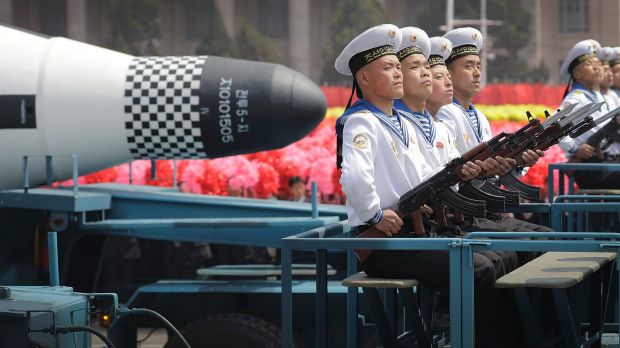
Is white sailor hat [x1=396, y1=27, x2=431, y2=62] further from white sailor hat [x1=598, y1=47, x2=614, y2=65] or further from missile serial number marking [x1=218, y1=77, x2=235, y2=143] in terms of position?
white sailor hat [x1=598, y1=47, x2=614, y2=65]

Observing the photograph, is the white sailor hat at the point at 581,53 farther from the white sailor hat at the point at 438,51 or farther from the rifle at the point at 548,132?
the rifle at the point at 548,132

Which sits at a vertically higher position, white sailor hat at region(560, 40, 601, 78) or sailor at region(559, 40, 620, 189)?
white sailor hat at region(560, 40, 601, 78)

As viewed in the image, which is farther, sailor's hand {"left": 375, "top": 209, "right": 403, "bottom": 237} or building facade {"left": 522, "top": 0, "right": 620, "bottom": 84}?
building facade {"left": 522, "top": 0, "right": 620, "bottom": 84}

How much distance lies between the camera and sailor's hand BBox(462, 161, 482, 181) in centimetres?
688

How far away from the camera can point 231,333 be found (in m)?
9.98

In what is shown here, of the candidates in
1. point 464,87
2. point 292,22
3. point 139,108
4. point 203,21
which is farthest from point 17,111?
point 203,21

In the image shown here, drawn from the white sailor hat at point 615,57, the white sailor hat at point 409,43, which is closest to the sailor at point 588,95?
the white sailor hat at point 615,57

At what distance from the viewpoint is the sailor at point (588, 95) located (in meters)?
12.2

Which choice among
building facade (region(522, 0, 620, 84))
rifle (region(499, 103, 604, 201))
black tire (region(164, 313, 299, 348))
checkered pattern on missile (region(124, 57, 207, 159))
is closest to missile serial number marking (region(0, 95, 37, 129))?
checkered pattern on missile (region(124, 57, 207, 159))

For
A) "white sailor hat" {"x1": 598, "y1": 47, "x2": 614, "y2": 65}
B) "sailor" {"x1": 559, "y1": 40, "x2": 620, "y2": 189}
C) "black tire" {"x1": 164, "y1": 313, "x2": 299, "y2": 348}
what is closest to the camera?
"black tire" {"x1": 164, "y1": 313, "x2": 299, "y2": 348}

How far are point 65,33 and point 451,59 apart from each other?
9092cm

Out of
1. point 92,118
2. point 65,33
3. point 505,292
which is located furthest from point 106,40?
point 505,292

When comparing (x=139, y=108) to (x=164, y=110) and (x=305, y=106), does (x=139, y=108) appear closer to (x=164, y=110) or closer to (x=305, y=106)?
(x=164, y=110)

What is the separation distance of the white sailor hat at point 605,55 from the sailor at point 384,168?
234 inches
